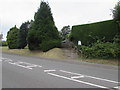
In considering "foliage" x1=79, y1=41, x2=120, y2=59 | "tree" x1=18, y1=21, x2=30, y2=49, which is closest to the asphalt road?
"foliage" x1=79, y1=41, x2=120, y2=59

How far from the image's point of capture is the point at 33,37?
2227 cm

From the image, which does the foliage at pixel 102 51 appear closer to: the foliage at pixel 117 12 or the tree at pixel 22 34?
the foliage at pixel 117 12

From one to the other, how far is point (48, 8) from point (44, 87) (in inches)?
741

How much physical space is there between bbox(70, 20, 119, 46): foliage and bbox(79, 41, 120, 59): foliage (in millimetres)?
968

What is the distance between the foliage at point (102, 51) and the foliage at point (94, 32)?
97cm

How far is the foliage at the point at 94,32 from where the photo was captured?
15513 mm

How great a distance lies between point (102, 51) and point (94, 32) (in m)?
3.21

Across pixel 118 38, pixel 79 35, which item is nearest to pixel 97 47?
pixel 118 38

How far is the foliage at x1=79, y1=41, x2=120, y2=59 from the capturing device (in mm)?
13611

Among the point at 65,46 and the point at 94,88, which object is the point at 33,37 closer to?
the point at 65,46

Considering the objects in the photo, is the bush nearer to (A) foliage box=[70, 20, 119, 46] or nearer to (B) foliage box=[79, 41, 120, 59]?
(A) foliage box=[70, 20, 119, 46]

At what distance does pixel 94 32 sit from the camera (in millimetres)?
17328

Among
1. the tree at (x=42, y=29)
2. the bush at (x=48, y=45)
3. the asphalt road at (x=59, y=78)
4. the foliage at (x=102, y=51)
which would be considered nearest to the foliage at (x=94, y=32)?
the foliage at (x=102, y=51)

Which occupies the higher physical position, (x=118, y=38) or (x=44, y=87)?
(x=118, y=38)
